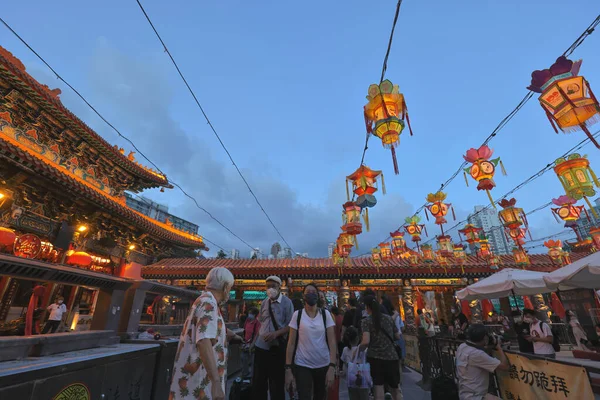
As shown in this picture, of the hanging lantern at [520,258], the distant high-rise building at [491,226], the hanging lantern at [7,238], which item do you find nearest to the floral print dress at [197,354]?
the hanging lantern at [7,238]

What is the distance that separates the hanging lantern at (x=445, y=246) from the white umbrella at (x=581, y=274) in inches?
289

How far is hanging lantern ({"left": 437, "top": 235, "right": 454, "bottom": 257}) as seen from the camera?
45.5 ft

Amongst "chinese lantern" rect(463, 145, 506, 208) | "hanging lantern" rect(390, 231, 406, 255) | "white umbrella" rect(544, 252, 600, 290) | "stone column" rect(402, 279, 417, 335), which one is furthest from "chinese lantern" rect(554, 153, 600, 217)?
"stone column" rect(402, 279, 417, 335)

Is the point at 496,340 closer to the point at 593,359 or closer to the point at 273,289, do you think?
the point at 273,289

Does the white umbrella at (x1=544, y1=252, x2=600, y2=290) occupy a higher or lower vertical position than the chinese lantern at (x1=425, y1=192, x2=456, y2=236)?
lower

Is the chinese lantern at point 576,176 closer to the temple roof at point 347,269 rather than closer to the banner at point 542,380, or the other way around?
the banner at point 542,380

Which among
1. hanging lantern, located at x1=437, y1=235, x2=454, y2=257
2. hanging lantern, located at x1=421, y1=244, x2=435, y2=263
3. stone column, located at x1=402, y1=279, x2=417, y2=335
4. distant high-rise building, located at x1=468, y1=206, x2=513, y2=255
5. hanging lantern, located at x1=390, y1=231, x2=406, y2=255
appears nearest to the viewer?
distant high-rise building, located at x1=468, y1=206, x2=513, y2=255

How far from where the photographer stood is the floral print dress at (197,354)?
1.92m

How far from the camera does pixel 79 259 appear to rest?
8070mm

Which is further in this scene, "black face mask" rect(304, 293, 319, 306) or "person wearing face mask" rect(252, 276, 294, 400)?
"person wearing face mask" rect(252, 276, 294, 400)

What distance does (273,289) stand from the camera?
358 centimetres

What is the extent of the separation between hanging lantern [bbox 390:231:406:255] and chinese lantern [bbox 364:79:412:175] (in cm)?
991

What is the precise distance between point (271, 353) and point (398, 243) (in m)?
12.5

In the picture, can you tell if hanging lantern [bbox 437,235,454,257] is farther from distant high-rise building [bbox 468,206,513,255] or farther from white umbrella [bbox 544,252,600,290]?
white umbrella [bbox 544,252,600,290]
